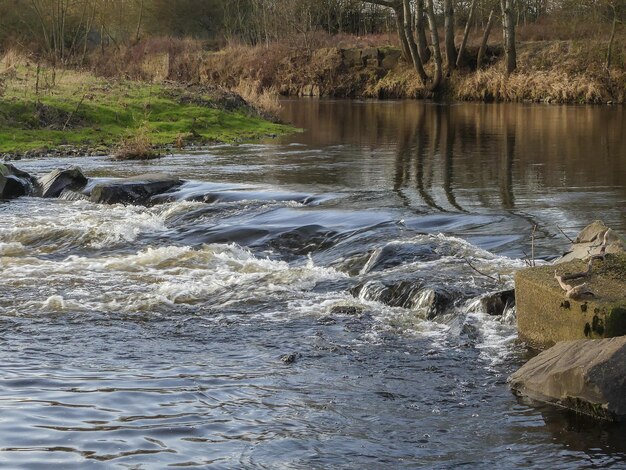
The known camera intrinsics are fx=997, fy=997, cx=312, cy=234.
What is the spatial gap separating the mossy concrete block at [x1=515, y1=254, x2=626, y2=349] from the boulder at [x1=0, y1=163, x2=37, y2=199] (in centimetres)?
1231

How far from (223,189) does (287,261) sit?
17.3ft

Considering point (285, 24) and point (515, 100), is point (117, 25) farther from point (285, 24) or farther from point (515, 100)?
point (515, 100)

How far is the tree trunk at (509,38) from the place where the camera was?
43750 millimetres

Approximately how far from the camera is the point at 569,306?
8.20 m

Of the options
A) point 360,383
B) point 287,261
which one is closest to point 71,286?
point 287,261

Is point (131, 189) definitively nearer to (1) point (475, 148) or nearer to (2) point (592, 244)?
(1) point (475, 148)

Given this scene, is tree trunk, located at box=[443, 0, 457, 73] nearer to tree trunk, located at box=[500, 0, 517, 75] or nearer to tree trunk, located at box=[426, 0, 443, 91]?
tree trunk, located at box=[426, 0, 443, 91]

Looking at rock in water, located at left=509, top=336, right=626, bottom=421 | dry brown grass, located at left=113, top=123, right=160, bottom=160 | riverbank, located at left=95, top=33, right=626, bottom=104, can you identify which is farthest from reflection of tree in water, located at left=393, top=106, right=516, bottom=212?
riverbank, located at left=95, top=33, right=626, bottom=104

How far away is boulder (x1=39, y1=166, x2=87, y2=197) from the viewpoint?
61.4ft

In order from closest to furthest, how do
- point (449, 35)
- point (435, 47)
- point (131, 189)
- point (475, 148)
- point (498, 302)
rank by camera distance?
point (498, 302)
point (131, 189)
point (475, 148)
point (435, 47)
point (449, 35)

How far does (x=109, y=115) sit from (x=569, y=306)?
71.9 ft

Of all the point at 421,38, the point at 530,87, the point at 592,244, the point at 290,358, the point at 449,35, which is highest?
the point at 421,38

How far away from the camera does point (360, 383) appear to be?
7.81m

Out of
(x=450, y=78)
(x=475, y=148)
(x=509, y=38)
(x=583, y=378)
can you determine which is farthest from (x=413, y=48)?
(x=583, y=378)
